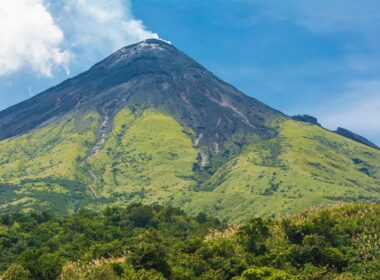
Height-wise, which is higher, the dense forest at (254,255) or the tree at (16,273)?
the tree at (16,273)

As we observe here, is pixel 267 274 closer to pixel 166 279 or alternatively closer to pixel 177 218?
pixel 166 279

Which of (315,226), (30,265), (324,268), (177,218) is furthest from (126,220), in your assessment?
(324,268)

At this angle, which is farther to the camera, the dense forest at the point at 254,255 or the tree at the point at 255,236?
the tree at the point at 255,236

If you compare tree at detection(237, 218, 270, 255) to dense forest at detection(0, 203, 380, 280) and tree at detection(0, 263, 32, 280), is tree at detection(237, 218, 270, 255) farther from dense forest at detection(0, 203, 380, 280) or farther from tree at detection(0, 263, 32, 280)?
tree at detection(0, 263, 32, 280)

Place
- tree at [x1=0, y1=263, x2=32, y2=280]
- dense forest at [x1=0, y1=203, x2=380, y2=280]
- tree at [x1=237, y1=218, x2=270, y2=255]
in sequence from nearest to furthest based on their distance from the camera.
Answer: dense forest at [x1=0, y1=203, x2=380, y2=280]
tree at [x1=0, y1=263, x2=32, y2=280]
tree at [x1=237, y1=218, x2=270, y2=255]

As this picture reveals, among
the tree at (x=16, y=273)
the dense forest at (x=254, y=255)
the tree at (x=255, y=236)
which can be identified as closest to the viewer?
the dense forest at (x=254, y=255)

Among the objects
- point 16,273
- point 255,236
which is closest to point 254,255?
point 255,236

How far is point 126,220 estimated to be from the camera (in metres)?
114

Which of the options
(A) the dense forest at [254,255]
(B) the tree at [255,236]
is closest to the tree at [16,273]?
(A) the dense forest at [254,255]

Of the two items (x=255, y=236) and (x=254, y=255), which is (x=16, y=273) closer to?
(x=254, y=255)

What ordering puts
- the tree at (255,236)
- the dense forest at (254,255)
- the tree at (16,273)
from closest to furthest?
the dense forest at (254,255), the tree at (16,273), the tree at (255,236)

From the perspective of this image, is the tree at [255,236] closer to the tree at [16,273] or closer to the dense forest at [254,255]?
the dense forest at [254,255]

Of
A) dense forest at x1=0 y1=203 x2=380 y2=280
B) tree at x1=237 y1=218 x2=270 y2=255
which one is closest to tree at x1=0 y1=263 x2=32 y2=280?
dense forest at x1=0 y1=203 x2=380 y2=280

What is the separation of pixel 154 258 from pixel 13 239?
56818 mm
